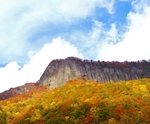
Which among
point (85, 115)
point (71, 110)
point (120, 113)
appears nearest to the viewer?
point (120, 113)

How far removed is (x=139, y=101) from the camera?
334ft

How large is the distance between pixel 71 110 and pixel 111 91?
27594 mm

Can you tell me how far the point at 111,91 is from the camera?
424 ft

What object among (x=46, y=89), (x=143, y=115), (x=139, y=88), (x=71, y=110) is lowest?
(x=143, y=115)

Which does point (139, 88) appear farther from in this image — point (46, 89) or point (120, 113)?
point (46, 89)

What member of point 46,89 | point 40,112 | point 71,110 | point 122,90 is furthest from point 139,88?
point 46,89

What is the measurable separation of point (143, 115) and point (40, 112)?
4661 cm

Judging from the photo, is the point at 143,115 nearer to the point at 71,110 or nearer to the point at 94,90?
the point at 71,110

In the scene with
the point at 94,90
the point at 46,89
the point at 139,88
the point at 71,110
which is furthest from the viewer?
the point at 46,89

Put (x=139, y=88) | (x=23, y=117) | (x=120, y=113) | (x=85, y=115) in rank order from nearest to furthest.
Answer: (x=120, y=113)
(x=85, y=115)
(x=23, y=117)
(x=139, y=88)

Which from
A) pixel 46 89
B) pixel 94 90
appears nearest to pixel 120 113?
pixel 94 90

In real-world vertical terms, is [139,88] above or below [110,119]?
above

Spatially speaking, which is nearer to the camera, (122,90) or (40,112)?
(40,112)

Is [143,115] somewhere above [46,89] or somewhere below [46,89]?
below
